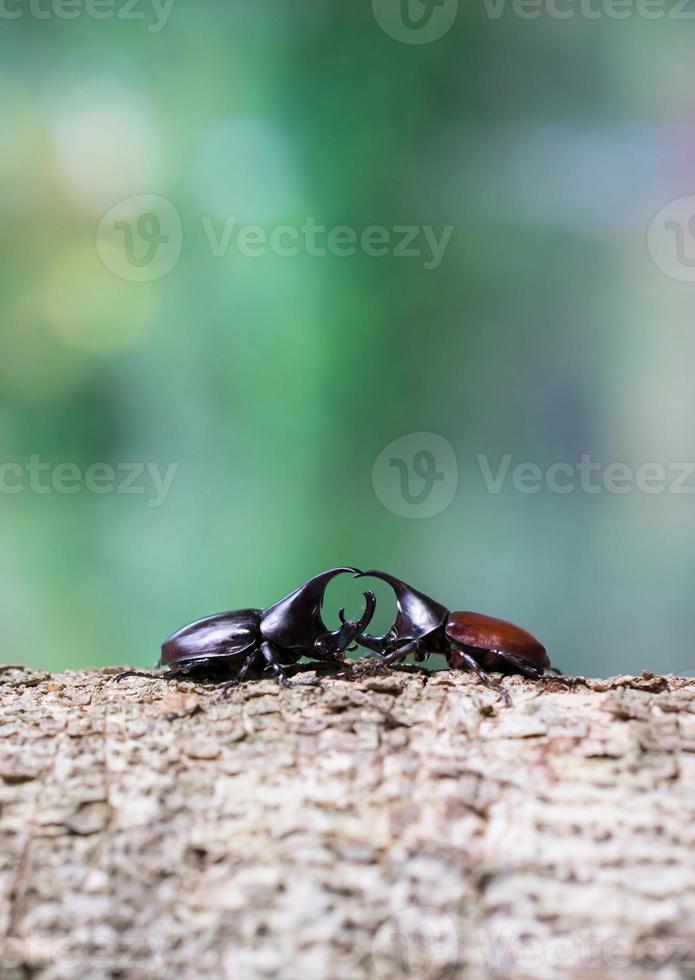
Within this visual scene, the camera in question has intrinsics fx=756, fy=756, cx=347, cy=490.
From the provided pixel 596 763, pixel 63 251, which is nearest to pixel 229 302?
pixel 63 251
